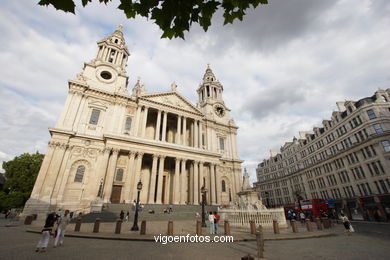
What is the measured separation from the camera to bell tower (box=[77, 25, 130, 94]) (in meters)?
29.4

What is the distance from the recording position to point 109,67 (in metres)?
31.6

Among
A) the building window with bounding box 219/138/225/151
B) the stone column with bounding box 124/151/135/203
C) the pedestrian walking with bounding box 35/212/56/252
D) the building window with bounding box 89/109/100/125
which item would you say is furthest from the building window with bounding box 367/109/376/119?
the building window with bounding box 89/109/100/125

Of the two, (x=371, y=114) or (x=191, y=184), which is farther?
(x=371, y=114)

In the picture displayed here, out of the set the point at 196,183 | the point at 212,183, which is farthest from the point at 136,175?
the point at 212,183

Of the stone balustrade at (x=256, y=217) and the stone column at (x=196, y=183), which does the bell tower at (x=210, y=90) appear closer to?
the stone column at (x=196, y=183)

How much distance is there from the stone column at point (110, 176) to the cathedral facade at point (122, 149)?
0.34 ft

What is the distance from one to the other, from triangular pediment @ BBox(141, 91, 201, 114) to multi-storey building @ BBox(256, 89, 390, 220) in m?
19.4

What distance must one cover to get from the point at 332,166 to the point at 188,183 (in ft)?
101

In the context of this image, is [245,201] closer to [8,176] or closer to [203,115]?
[203,115]

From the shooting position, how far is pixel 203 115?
1372 inches

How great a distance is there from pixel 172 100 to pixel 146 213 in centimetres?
1992

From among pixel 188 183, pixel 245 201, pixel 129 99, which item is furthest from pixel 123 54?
pixel 245 201

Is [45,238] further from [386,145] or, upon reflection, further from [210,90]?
[386,145]

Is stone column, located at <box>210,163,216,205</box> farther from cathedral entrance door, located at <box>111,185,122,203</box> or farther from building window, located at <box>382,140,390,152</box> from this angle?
building window, located at <box>382,140,390,152</box>
